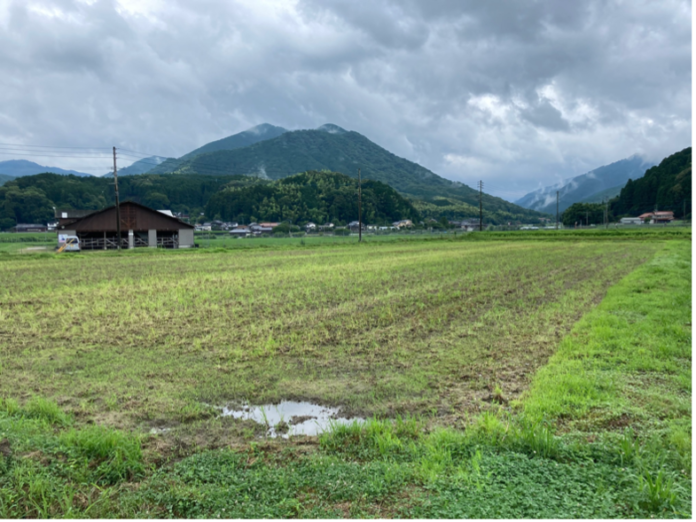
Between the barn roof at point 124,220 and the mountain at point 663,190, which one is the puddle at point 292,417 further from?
the mountain at point 663,190

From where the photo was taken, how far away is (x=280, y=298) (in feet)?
41.0

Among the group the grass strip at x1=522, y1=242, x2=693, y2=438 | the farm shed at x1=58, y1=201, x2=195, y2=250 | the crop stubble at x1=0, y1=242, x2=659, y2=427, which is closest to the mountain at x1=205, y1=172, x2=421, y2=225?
the farm shed at x1=58, y1=201, x2=195, y2=250

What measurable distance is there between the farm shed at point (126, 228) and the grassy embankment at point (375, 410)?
3916 cm

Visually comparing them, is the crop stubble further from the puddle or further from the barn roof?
the barn roof

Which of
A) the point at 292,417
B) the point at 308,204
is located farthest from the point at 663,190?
the point at 292,417

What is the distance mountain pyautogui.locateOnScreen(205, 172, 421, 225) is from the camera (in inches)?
4161

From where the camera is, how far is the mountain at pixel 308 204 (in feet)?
347

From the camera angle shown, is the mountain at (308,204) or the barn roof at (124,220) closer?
the barn roof at (124,220)

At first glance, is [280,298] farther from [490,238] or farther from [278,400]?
[490,238]

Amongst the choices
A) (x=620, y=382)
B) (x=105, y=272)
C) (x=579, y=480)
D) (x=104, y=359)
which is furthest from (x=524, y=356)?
(x=105, y=272)

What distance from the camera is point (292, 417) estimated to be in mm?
4977

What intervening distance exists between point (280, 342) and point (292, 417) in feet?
10.1

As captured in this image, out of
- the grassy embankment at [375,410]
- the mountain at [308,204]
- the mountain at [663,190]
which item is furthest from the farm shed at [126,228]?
the mountain at [663,190]

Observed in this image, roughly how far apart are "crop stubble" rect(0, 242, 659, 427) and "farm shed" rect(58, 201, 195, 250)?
3372 centimetres
